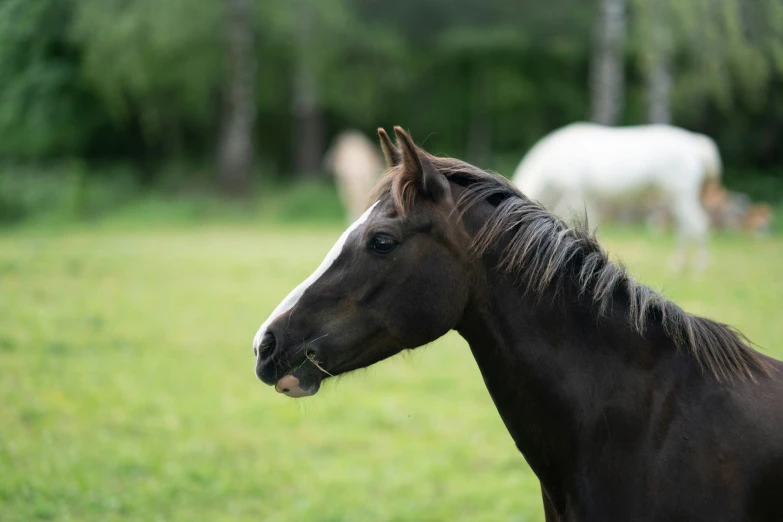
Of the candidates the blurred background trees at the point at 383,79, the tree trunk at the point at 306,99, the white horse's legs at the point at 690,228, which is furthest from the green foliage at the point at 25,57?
the tree trunk at the point at 306,99

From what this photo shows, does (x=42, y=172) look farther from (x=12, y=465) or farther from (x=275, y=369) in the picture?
(x=275, y=369)

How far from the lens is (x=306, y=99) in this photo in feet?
78.4

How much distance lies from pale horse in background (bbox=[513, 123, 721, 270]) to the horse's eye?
30.0 feet

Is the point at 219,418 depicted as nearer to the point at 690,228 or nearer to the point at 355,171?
the point at 690,228

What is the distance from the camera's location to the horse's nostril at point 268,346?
230 cm

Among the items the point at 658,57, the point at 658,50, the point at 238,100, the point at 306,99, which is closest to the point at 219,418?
the point at 658,50

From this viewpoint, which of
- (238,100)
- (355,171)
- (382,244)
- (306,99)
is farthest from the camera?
(306,99)

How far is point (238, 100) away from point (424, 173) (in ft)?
60.9

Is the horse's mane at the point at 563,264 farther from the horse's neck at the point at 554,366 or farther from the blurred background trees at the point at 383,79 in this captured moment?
the blurred background trees at the point at 383,79

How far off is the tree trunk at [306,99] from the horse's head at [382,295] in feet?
66.1

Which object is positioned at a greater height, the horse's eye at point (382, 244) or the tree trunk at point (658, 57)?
the horse's eye at point (382, 244)

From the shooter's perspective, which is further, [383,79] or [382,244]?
[383,79]

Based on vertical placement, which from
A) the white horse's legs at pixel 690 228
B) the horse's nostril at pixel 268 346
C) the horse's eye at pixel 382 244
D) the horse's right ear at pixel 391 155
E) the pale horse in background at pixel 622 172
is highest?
the horse's right ear at pixel 391 155

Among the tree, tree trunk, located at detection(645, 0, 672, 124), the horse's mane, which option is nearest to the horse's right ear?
the horse's mane
